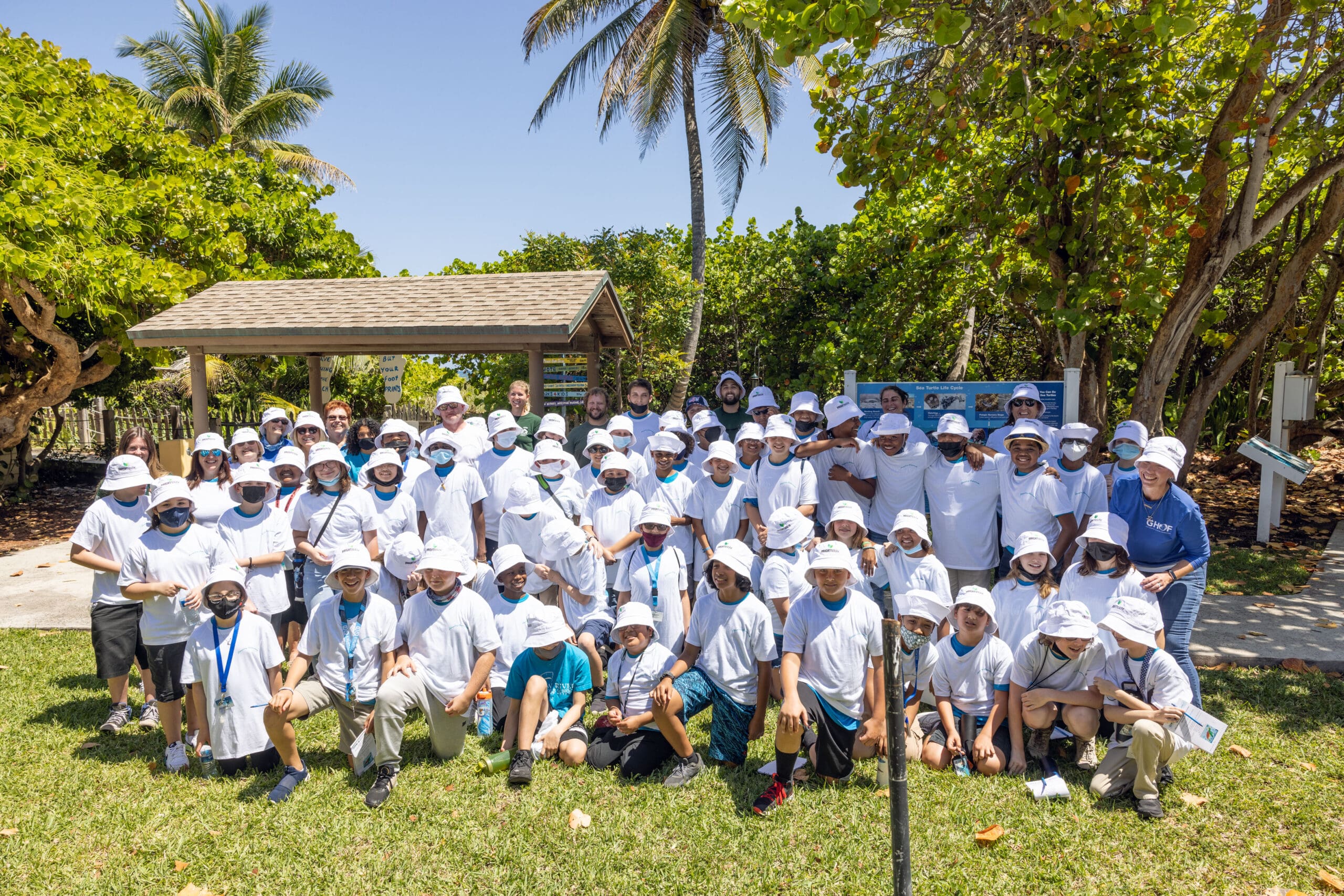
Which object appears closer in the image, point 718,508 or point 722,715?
point 722,715

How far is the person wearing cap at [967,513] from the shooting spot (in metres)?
6.48

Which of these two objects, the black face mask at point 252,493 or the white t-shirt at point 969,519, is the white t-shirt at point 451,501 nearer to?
the black face mask at point 252,493

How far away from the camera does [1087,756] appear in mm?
5004

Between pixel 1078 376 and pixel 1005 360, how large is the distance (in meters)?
10.0

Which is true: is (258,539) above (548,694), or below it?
above

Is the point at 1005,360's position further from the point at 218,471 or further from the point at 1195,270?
the point at 218,471

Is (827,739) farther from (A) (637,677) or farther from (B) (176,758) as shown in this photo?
(B) (176,758)

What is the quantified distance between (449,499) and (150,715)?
2.52m

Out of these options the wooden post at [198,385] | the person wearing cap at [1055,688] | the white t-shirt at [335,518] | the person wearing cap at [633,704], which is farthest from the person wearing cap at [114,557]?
the wooden post at [198,385]

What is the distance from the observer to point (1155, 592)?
529 cm

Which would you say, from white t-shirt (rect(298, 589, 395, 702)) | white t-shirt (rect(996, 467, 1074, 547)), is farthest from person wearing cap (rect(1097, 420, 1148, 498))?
white t-shirt (rect(298, 589, 395, 702))

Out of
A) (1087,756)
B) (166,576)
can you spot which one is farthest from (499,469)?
(1087,756)

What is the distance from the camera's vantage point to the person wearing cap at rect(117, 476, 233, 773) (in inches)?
211

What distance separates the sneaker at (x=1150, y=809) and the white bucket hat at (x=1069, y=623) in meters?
0.87
